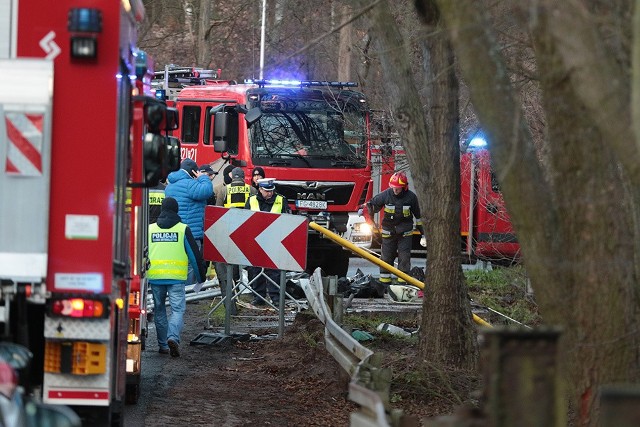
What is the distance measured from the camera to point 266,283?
1694 centimetres

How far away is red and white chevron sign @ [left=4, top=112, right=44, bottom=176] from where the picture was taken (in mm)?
6562

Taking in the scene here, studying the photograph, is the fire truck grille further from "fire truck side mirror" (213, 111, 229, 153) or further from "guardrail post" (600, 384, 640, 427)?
"guardrail post" (600, 384, 640, 427)

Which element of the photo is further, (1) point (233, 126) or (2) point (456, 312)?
(1) point (233, 126)

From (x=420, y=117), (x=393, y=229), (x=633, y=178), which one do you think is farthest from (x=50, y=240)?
(x=393, y=229)

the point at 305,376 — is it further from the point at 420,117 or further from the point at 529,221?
the point at 529,221

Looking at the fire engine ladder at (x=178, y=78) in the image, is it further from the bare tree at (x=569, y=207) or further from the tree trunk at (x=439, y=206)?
the bare tree at (x=569, y=207)

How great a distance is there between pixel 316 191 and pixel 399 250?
2715 mm

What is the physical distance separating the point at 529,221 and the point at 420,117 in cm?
475

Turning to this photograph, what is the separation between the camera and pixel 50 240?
668 centimetres

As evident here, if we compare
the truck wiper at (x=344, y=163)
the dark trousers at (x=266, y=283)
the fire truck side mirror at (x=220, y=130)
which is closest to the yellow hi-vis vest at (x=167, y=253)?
the dark trousers at (x=266, y=283)

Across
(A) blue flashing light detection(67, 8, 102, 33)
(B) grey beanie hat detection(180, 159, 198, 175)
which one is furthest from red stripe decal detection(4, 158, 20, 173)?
(B) grey beanie hat detection(180, 159, 198, 175)

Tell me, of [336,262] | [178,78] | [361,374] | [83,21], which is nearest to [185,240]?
[361,374]

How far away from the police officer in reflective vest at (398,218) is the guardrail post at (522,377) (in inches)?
543

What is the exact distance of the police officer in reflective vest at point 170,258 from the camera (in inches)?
501
